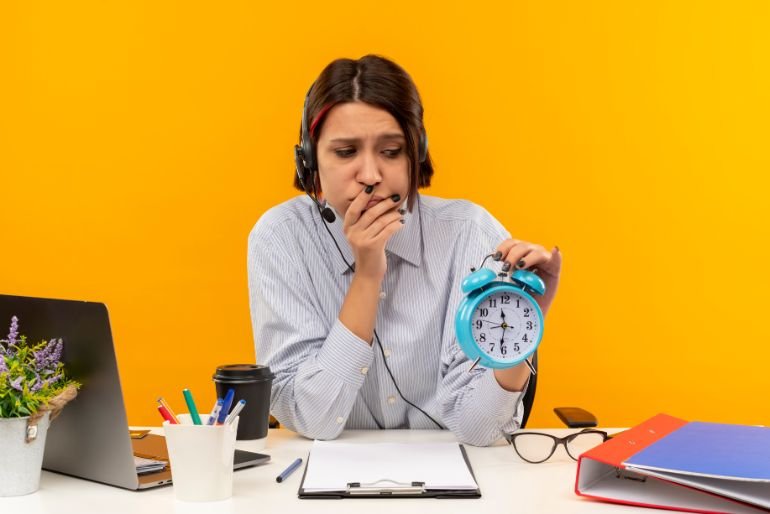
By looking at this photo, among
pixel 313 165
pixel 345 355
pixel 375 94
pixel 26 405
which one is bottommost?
pixel 345 355

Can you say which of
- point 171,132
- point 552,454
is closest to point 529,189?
point 171,132

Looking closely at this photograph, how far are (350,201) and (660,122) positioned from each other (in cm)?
161

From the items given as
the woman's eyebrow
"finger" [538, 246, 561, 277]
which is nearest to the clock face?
"finger" [538, 246, 561, 277]

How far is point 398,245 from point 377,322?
0.65 feet

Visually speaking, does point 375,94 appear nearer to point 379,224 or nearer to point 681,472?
point 379,224

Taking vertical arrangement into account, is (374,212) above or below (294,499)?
above

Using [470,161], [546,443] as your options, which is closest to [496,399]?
[546,443]

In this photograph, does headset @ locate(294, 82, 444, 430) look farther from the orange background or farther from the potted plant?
the orange background

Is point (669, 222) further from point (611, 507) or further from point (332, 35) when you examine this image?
point (611, 507)

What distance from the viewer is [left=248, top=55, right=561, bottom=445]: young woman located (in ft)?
6.43

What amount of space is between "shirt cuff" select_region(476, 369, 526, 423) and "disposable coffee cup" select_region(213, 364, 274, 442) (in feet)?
1.43

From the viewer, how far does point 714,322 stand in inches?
129

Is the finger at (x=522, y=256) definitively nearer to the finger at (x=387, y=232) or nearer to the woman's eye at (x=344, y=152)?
the finger at (x=387, y=232)

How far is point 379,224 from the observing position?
6.72ft
